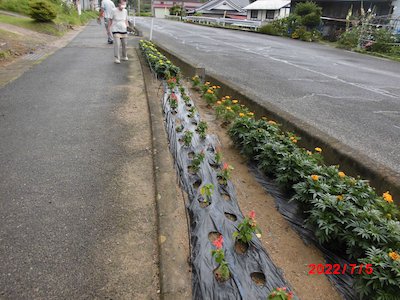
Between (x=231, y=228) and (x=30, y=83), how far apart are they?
5750 mm

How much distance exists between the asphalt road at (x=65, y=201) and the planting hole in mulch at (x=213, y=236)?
18.6 inches

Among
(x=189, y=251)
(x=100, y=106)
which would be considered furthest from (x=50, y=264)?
(x=100, y=106)

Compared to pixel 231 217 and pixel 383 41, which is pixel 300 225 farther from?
pixel 383 41

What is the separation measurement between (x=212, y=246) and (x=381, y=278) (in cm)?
106

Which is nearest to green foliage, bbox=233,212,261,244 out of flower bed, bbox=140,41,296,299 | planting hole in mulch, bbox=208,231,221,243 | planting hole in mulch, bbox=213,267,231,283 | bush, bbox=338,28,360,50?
flower bed, bbox=140,41,296,299

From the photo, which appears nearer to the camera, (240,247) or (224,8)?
(240,247)

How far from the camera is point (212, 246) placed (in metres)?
2.16

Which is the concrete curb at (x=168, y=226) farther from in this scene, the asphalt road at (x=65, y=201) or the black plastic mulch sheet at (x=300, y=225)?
the black plastic mulch sheet at (x=300, y=225)

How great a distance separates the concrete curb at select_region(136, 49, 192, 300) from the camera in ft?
6.00

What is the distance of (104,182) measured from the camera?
9.73ft

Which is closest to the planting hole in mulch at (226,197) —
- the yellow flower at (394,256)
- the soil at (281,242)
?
the soil at (281,242)

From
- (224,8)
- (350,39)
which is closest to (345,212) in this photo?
(350,39)

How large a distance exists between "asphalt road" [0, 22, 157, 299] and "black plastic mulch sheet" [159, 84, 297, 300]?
0.34 m

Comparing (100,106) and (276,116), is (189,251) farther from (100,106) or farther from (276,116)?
(100,106)
